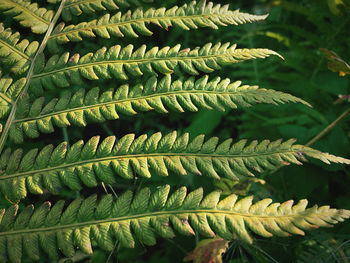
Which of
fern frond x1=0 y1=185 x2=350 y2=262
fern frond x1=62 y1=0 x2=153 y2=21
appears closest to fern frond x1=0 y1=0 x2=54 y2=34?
fern frond x1=62 y1=0 x2=153 y2=21

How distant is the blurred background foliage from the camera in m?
1.52

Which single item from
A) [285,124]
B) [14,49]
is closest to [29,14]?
[14,49]

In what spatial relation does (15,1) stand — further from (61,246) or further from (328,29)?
(328,29)

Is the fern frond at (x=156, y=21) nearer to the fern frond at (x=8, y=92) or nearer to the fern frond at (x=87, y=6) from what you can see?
the fern frond at (x=87, y=6)

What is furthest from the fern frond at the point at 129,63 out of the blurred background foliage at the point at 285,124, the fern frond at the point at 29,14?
the blurred background foliage at the point at 285,124

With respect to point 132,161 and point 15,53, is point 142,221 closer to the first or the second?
point 132,161

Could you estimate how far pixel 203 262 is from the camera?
1.22 m

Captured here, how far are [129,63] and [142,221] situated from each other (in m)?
0.65

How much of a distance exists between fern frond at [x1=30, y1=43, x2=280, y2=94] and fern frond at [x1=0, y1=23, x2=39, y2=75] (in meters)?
0.07

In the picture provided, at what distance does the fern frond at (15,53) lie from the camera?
1365 mm

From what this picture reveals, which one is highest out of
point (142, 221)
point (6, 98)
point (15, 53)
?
point (15, 53)

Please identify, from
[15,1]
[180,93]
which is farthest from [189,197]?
[15,1]

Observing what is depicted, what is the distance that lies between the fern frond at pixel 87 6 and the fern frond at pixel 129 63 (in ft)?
0.91

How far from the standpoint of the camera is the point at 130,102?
126cm
